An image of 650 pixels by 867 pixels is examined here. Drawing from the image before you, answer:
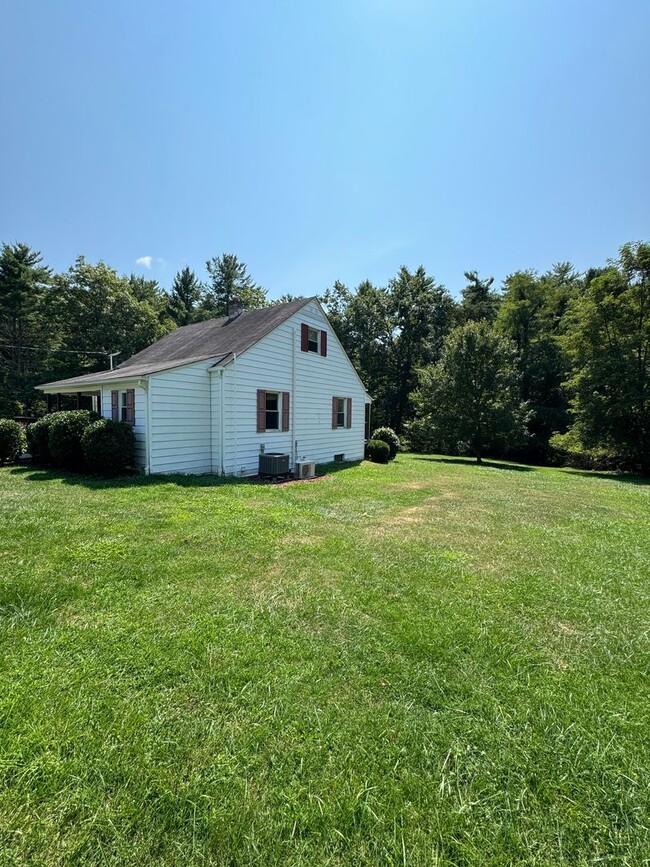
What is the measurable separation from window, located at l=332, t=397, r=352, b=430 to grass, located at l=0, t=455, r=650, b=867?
1081 cm

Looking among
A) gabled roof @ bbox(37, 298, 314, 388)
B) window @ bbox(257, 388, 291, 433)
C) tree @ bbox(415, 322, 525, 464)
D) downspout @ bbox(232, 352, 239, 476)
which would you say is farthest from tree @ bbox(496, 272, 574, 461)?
downspout @ bbox(232, 352, 239, 476)

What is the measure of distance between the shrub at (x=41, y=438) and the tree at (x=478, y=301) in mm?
32106

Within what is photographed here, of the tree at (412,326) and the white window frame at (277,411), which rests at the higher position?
the tree at (412,326)

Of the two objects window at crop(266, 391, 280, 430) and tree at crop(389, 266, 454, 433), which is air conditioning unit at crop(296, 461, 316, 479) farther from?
tree at crop(389, 266, 454, 433)

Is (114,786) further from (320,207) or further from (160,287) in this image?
(160,287)

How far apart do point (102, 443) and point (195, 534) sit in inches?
225

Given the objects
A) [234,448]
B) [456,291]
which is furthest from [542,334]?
[234,448]

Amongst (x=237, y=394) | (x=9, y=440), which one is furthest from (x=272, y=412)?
(x=9, y=440)

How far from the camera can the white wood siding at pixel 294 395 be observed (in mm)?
11234

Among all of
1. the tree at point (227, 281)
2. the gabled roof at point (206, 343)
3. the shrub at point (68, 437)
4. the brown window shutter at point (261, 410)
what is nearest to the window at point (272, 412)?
the brown window shutter at point (261, 410)

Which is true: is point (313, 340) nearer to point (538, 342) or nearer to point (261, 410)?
point (261, 410)

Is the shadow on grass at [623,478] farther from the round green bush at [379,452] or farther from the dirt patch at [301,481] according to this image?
the dirt patch at [301,481]

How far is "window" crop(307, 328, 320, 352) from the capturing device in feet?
46.2

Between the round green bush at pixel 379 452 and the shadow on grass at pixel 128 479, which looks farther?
the round green bush at pixel 379 452
